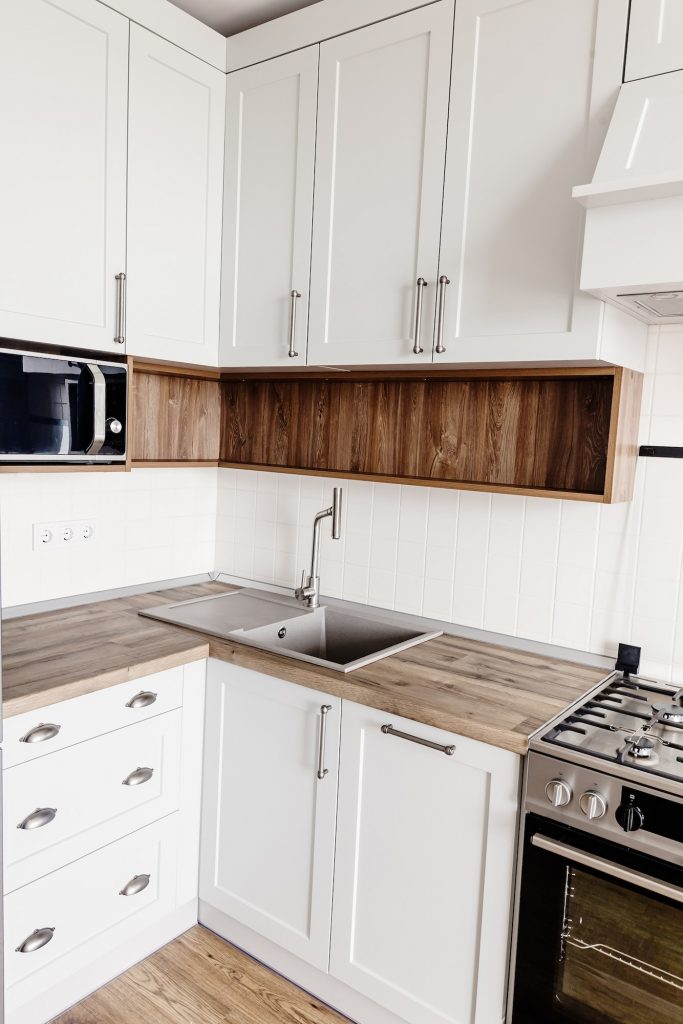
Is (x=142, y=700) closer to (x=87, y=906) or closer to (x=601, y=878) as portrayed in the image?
(x=87, y=906)

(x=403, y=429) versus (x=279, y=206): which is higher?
(x=279, y=206)

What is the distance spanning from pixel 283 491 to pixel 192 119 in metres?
1.20

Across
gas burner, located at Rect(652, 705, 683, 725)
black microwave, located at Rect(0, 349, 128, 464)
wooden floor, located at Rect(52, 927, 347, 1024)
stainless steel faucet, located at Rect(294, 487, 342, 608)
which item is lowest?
wooden floor, located at Rect(52, 927, 347, 1024)

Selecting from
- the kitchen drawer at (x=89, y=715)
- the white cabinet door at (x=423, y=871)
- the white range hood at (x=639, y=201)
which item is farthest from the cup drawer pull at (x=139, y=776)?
the white range hood at (x=639, y=201)

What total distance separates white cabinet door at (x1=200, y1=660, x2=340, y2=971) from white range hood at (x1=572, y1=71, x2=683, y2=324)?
3.76 ft

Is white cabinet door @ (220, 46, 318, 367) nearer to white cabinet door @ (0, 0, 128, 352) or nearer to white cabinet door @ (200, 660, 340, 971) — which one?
white cabinet door @ (0, 0, 128, 352)

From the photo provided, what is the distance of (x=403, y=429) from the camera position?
2371mm

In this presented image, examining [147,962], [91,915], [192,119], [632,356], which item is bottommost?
[147,962]

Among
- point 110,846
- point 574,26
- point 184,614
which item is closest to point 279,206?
point 574,26

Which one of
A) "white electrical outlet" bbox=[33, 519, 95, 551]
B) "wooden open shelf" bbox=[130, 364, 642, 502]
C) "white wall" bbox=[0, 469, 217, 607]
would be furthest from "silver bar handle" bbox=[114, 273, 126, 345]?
"white electrical outlet" bbox=[33, 519, 95, 551]

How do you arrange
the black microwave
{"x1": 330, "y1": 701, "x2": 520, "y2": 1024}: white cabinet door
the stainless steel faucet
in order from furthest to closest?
the stainless steel faucet < the black microwave < {"x1": 330, "y1": 701, "x2": 520, "y2": 1024}: white cabinet door

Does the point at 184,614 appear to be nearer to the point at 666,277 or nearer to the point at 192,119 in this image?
the point at 192,119

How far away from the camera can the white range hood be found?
1.42 m

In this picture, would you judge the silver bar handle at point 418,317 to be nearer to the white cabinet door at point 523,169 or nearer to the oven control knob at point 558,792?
the white cabinet door at point 523,169
